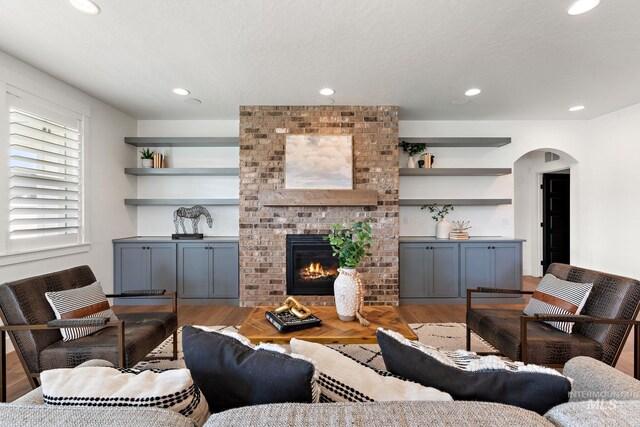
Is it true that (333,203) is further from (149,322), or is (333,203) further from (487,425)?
(487,425)

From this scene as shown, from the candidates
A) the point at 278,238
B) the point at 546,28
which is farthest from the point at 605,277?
the point at 278,238

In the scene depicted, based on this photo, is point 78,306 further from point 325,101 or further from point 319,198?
point 325,101

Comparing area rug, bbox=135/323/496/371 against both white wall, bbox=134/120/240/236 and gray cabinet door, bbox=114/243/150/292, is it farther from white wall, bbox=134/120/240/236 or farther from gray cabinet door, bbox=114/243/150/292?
white wall, bbox=134/120/240/236

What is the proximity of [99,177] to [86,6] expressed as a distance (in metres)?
2.37

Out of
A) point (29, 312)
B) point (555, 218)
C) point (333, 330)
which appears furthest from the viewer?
point (555, 218)

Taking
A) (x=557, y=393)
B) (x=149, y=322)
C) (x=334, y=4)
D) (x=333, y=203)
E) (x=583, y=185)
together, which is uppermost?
(x=334, y=4)

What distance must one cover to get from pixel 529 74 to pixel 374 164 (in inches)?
72.5

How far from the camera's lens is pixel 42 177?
3.04 m

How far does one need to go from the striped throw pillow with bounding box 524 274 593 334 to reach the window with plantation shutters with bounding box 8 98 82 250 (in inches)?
173

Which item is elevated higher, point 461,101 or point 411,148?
point 461,101

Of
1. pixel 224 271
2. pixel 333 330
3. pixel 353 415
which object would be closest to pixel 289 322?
pixel 333 330

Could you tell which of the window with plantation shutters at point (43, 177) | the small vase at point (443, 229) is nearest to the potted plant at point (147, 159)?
the window with plantation shutters at point (43, 177)

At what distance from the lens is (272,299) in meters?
3.99

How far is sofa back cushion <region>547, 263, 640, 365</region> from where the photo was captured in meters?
1.88
